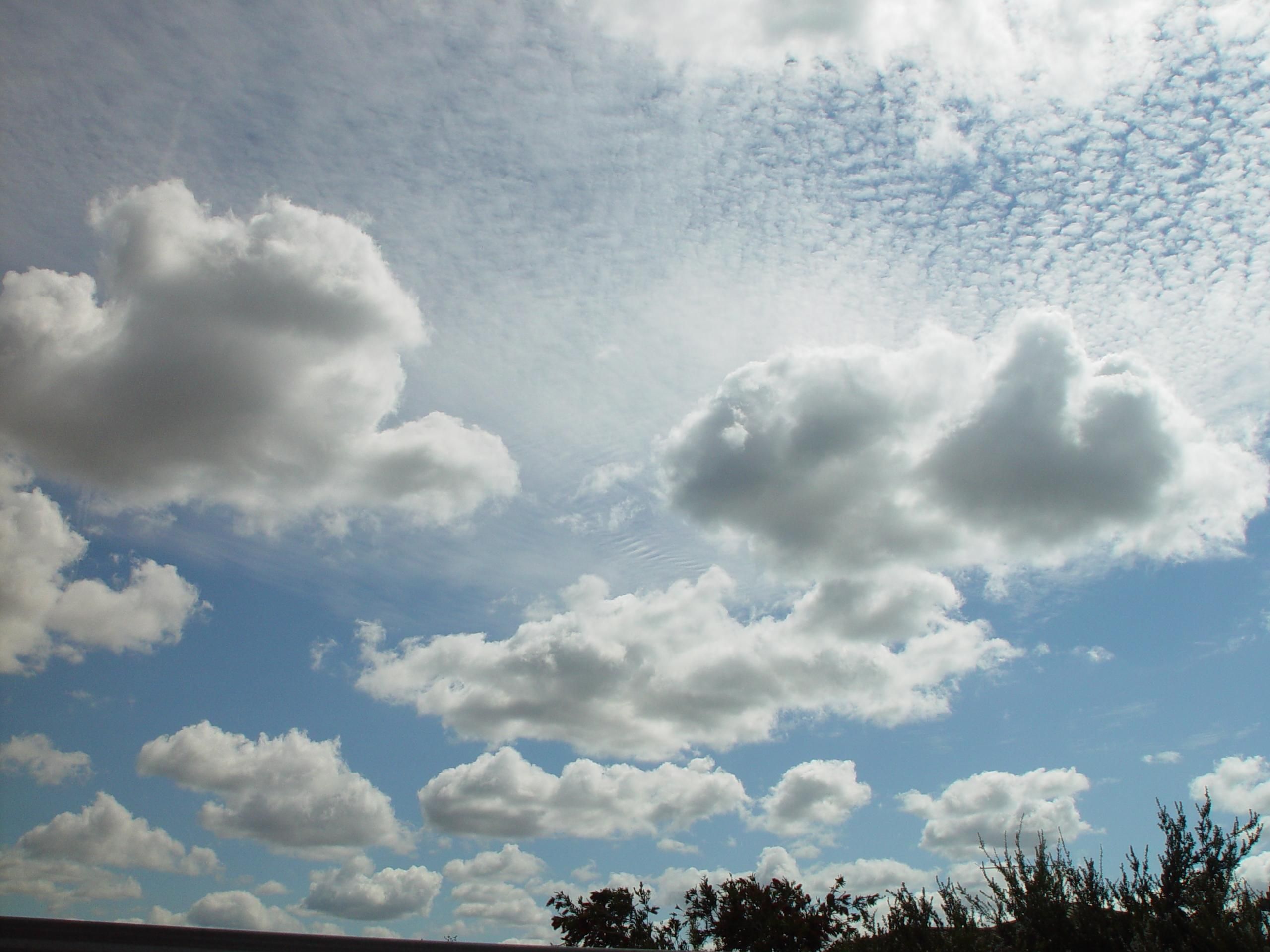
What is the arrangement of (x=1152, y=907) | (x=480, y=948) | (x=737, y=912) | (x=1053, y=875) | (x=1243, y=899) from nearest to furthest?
(x=480, y=948)
(x=1243, y=899)
(x=1152, y=907)
(x=1053, y=875)
(x=737, y=912)

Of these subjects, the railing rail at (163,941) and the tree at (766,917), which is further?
the tree at (766,917)

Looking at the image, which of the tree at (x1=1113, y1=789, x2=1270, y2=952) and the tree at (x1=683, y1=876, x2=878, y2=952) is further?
the tree at (x1=683, y1=876, x2=878, y2=952)

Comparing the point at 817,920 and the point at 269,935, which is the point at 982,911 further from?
the point at 817,920

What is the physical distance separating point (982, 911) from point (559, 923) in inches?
1252

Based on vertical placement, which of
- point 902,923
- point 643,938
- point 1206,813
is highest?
point 1206,813

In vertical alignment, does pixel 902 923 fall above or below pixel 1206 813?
below

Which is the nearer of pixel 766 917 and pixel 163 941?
pixel 163 941

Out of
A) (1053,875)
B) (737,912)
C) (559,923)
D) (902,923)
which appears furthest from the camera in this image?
(559,923)

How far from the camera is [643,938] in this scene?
43.2 metres

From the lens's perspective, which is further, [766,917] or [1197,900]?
[766,917]

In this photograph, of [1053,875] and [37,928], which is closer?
[37,928]

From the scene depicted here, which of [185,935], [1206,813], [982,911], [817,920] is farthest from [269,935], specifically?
[817,920]

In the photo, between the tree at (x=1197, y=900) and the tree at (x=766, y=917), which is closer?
the tree at (x=1197, y=900)

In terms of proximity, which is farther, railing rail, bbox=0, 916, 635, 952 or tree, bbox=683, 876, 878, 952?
tree, bbox=683, 876, 878, 952
